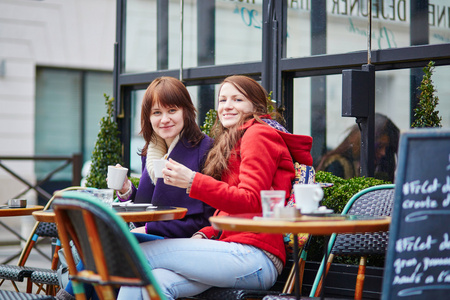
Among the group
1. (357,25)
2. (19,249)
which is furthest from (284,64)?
(19,249)

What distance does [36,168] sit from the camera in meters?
13.1

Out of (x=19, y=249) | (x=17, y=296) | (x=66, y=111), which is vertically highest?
(x=66, y=111)

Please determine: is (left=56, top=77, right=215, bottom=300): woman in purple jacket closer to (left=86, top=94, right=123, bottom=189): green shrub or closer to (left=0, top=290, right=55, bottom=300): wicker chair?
(left=0, top=290, right=55, bottom=300): wicker chair

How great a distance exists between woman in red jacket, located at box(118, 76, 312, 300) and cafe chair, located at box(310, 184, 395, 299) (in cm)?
33

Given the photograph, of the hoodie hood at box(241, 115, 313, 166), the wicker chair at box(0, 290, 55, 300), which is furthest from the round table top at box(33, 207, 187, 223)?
the hoodie hood at box(241, 115, 313, 166)

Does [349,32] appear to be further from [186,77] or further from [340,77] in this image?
[186,77]

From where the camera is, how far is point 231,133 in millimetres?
3283

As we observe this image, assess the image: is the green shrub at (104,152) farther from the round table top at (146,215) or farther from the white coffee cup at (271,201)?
the white coffee cup at (271,201)

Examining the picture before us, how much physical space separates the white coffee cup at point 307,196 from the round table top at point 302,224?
0.07 meters

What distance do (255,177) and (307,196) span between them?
469mm

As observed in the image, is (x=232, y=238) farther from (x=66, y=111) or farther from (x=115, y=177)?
(x=66, y=111)

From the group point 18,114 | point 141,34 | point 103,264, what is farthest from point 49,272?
point 18,114

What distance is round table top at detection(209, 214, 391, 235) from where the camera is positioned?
7.18ft

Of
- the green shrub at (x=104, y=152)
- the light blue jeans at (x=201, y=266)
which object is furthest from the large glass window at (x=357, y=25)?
the light blue jeans at (x=201, y=266)
